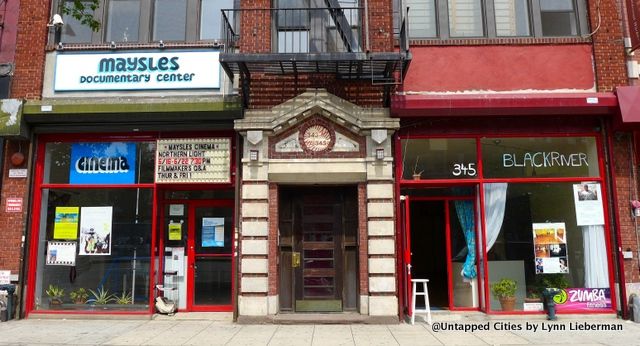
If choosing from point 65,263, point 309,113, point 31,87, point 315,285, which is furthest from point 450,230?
point 31,87

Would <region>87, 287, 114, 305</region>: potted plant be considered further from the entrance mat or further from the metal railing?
the metal railing

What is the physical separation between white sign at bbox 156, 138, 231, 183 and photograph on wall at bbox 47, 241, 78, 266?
7.96 ft

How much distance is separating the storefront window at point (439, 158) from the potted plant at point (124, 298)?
6404 mm

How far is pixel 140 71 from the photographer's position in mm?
10688

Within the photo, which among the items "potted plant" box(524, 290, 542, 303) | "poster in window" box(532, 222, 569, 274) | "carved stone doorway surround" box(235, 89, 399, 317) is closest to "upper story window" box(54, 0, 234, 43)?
"carved stone doorway surround" box(235, 89, 399, 317)

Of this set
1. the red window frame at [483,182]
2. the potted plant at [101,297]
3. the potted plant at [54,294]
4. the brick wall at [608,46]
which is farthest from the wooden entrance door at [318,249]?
the brick wall at [608,46]

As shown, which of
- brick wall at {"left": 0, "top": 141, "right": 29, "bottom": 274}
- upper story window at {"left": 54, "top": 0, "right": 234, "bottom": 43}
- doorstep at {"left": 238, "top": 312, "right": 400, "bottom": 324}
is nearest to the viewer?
doorstep at {"left": 238, "top": 312, "right": 400, "bottom": 324}

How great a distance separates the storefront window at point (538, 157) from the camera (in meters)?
10.4

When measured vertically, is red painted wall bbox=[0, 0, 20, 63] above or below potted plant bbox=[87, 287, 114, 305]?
above

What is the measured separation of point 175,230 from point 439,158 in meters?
6.03

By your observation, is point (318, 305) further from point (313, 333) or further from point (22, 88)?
point (22, 88)

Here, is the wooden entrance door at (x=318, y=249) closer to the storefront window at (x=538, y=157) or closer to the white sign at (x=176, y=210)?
the white sign at (x=176, y=210)

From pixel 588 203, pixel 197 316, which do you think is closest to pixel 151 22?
pixel 197 316

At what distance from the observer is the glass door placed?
1084cm
